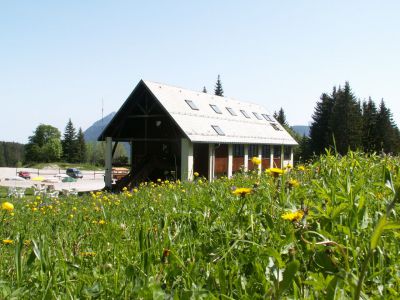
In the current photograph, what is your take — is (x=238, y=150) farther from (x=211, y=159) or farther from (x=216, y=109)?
(x=211, y=159)

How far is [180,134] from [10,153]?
104880 millimetres

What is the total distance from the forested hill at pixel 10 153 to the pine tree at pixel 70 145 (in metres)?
18.6

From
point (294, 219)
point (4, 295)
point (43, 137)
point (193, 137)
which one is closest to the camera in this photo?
point (4, 295)

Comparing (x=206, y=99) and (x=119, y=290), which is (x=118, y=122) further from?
(x=119, y=290)

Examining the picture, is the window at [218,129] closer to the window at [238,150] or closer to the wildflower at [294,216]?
the window at [238,150]

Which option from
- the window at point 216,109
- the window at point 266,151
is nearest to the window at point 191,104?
the window at point 216,109

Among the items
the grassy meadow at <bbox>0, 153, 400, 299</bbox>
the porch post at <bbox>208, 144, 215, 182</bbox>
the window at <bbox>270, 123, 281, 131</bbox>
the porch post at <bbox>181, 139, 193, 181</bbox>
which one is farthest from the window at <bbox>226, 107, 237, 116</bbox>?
the grassy meadow at <bbox>0, 153, 400, 299</bbox>

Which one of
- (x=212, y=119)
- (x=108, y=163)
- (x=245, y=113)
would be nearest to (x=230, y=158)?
(x=212, y=119)

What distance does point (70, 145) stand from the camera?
99062mm

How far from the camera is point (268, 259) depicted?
1555mm

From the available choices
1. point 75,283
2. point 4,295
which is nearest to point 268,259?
point 75,283

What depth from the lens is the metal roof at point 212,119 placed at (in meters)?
23.6

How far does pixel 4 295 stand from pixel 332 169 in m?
3.14

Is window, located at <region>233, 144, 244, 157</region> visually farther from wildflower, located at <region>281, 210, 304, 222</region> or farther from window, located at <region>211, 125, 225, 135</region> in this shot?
wildflower, located at <region>281, 210, 304, 222</region>
